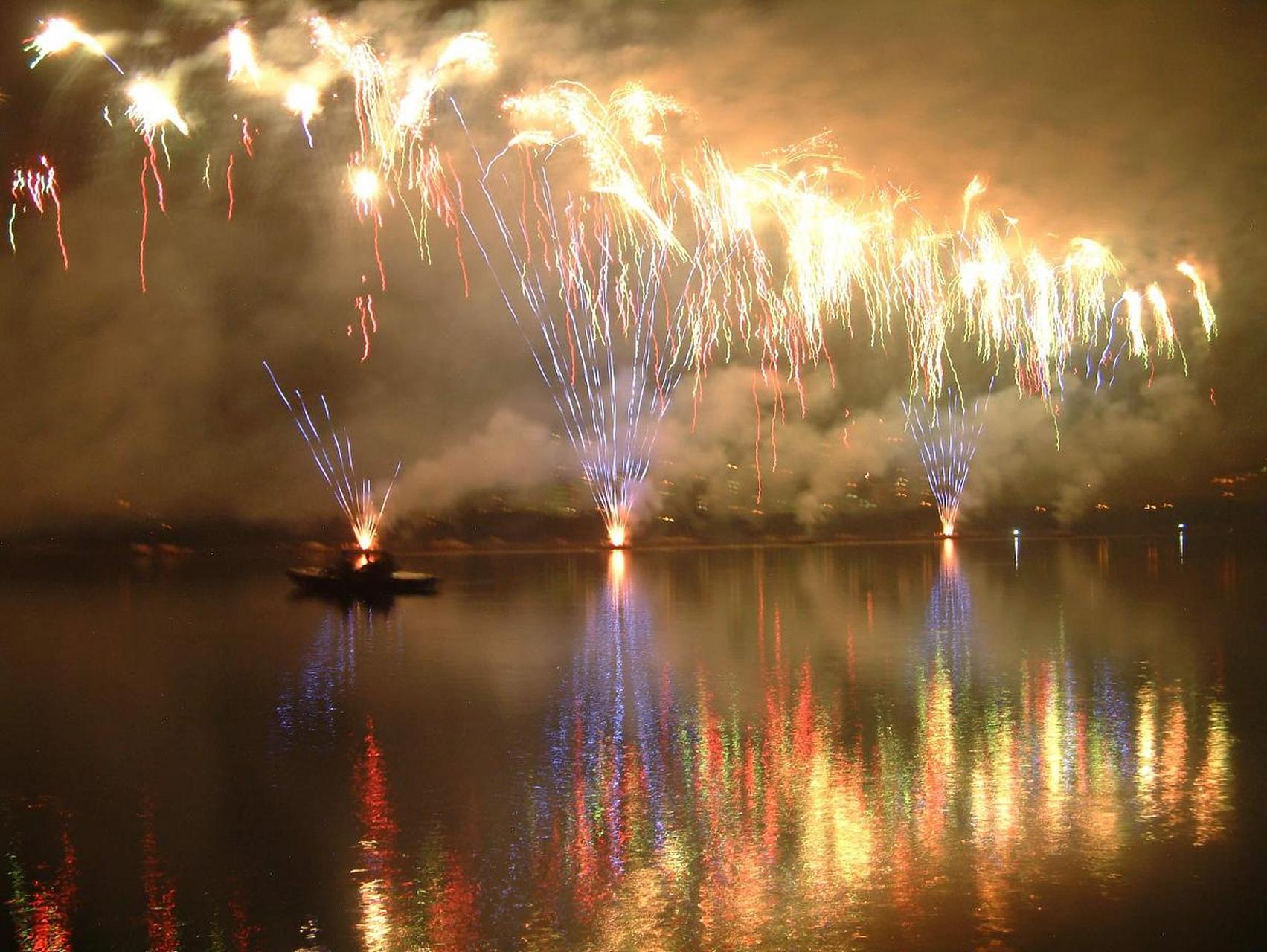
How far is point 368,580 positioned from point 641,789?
2900 cm

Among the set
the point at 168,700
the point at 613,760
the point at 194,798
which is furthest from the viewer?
the point at 168,700

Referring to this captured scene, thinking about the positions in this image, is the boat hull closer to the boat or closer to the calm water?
the boat

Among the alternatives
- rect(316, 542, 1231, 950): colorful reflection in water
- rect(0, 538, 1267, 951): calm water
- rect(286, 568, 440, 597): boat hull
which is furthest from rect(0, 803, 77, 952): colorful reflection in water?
rect(286, 568, 440, 597): boat hull

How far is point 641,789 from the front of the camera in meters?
10.4

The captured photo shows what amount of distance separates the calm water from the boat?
44.2 ft

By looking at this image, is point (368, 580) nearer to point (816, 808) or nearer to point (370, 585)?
point (370, 585)

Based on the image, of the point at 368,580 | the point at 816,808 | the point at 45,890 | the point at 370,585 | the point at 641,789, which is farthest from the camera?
the point at 368,580

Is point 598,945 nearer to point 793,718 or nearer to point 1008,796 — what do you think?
point 1008,796

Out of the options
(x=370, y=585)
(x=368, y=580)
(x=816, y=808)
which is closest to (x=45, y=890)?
(x=816, y=808)

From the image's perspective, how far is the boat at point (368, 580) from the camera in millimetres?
37812

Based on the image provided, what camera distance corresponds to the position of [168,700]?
54.1ft

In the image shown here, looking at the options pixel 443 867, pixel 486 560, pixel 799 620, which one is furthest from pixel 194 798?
pixel 486 560

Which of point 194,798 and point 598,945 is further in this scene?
point 194,798

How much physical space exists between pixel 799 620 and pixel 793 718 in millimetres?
12960
